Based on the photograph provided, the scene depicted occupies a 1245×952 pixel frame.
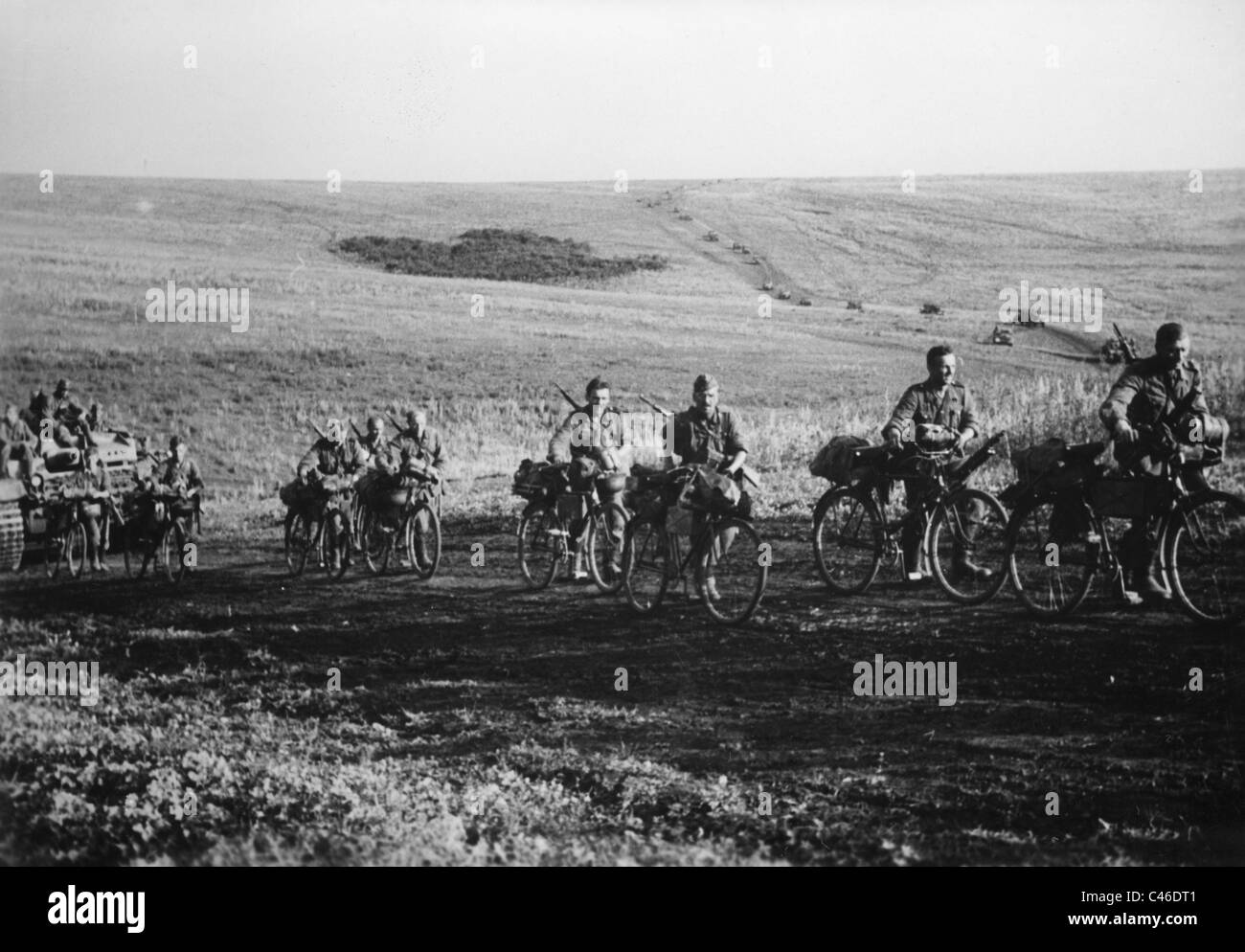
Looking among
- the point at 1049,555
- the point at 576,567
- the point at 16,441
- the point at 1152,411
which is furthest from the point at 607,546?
the point at 16,441

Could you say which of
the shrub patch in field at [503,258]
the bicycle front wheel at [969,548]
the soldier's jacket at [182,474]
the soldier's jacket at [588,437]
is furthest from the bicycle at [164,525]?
the bicycle front wheel at [969,548]

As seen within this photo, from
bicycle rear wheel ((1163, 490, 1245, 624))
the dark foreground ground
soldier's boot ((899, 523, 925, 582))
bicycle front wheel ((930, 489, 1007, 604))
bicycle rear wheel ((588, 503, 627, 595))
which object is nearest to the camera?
bicycle rear wheel ((1163, 490, 1245, 624))

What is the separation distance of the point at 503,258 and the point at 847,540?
2989mm

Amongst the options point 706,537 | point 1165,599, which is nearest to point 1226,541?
point 1165,599

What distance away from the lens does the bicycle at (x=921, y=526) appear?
7.69 meters

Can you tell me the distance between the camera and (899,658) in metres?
7.80

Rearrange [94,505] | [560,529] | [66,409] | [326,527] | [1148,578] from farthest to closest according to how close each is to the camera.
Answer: [94,505] < [66,409] < [326,527] < [560,529] < [1148,578]

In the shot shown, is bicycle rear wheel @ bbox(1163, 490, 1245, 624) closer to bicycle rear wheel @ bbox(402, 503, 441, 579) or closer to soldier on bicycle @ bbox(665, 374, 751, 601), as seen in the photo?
soldier on bicycle @ bbox(665, 374, 751, 601)

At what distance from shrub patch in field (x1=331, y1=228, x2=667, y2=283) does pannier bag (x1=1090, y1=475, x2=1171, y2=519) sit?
126 inches

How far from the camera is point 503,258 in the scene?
29.5 ft

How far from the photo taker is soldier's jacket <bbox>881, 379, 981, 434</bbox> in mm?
7875

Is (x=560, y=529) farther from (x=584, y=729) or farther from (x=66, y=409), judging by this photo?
(x=66, y=409)

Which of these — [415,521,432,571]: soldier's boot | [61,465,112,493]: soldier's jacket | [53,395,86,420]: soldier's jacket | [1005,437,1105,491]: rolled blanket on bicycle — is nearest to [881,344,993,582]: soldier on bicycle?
[1005,437,1105,491]: rolled blanket on bicycle

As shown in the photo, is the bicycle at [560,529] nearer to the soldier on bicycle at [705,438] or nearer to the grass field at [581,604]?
the grass field at [581,604]
